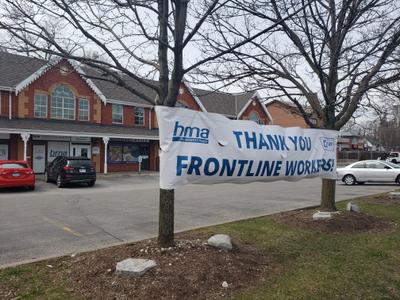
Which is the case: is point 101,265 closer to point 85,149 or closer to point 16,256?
point 16,256

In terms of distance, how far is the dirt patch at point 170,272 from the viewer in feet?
14.4

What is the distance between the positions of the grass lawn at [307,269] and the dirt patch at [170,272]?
0.15 m

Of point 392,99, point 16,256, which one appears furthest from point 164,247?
point 392,99

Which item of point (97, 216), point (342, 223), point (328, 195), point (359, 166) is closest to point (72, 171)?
point (97, 216)

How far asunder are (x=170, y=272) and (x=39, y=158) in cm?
2466

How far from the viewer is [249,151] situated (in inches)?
244

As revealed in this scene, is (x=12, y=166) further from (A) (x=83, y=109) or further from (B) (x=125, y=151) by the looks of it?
(B) (x=125, y=151)

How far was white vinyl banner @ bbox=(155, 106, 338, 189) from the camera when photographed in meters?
5.21

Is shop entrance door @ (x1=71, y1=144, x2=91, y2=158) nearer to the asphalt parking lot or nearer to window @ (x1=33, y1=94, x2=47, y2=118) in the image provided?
window @ (x1=33, y1=94, x2=47, y2=118)

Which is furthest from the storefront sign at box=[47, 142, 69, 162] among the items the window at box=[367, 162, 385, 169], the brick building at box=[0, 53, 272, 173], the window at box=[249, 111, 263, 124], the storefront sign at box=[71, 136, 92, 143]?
the window at box=[249, 111, 263, 124]

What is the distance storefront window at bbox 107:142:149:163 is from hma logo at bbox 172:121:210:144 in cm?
2634

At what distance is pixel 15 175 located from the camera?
17.4 meters

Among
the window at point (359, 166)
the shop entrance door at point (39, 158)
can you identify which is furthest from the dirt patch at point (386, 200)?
the shop entrance door at point (39, 158)

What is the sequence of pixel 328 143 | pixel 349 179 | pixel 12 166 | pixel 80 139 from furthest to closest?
1. pixel 80 139
2. pixel 349 179
3. pixel 12 166
4. pixel 328 143
